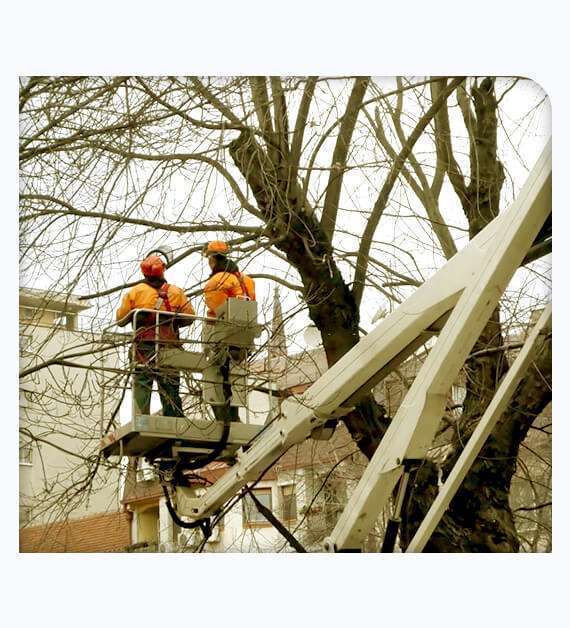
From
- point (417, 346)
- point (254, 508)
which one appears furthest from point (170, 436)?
point (417, 346)

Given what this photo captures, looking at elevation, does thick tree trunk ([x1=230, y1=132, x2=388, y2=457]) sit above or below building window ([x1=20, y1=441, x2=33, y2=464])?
above

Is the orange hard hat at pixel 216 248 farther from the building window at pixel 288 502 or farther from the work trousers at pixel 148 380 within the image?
the building window at pixel 288 502

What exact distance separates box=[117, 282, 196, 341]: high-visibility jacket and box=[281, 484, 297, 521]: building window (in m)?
2.58

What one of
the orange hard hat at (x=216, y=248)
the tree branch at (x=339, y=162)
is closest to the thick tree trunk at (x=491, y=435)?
the tree branch at (x=339, y=162)

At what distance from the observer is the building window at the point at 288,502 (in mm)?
9023

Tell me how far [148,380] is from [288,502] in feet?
9.49

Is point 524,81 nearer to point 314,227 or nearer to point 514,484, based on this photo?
point 314,227

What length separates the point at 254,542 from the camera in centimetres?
775

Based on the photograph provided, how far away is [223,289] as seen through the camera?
7.02 metres

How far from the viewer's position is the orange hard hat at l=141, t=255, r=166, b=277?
22.9ft

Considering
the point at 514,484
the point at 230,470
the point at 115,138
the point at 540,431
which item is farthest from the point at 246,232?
the point at 514,484

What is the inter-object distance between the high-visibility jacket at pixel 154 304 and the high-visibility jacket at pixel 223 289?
129 mm

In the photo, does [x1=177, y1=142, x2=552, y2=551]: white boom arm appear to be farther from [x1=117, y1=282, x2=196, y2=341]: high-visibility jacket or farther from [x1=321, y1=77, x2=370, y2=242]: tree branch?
[x1=321, y1=77, x2=370, y2=242]: tree branch

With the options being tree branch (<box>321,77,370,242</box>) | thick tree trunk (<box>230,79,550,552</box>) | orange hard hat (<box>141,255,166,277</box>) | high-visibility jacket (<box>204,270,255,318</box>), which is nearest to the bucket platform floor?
high-visibility jacket (<box>204,270,255,318</box>)
